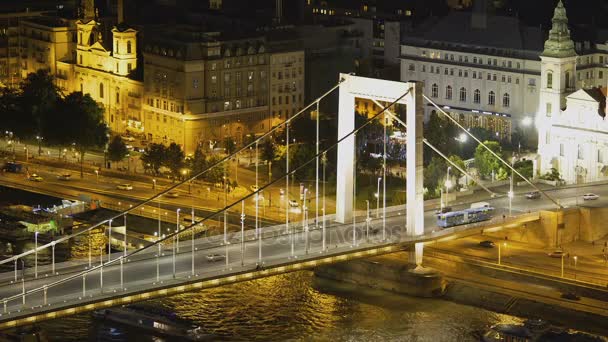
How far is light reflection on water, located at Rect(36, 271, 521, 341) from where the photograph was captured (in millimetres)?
42844

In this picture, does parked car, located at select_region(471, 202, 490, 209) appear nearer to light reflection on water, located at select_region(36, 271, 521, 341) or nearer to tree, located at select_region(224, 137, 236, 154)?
light reflection on water, located at select_region(36, 271, 521, 341)

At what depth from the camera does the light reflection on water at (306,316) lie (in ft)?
141

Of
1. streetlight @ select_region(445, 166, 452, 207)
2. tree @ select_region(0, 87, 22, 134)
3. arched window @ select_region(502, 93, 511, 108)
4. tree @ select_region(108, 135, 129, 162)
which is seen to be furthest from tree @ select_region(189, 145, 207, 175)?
arched window @ select_region(502, 93, 511, 108)

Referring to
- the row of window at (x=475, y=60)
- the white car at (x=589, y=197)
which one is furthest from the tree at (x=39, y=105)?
the white car at (x=589, y=197)

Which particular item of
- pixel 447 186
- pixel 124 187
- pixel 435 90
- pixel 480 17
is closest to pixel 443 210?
pixel 447 186

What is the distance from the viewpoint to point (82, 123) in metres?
62.6

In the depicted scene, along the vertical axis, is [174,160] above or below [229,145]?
above

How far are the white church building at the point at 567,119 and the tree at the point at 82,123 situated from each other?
43.3 ft

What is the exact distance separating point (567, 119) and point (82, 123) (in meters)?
14.8

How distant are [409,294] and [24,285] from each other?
Answer: 977cm

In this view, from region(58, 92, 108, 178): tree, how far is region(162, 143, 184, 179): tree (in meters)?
3.16

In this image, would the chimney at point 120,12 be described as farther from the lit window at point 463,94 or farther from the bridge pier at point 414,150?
the bridge pier at point 414,150

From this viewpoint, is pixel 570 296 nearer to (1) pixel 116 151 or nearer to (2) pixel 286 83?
(1) pixel 116 151

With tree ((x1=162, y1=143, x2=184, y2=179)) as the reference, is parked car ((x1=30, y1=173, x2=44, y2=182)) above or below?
below
